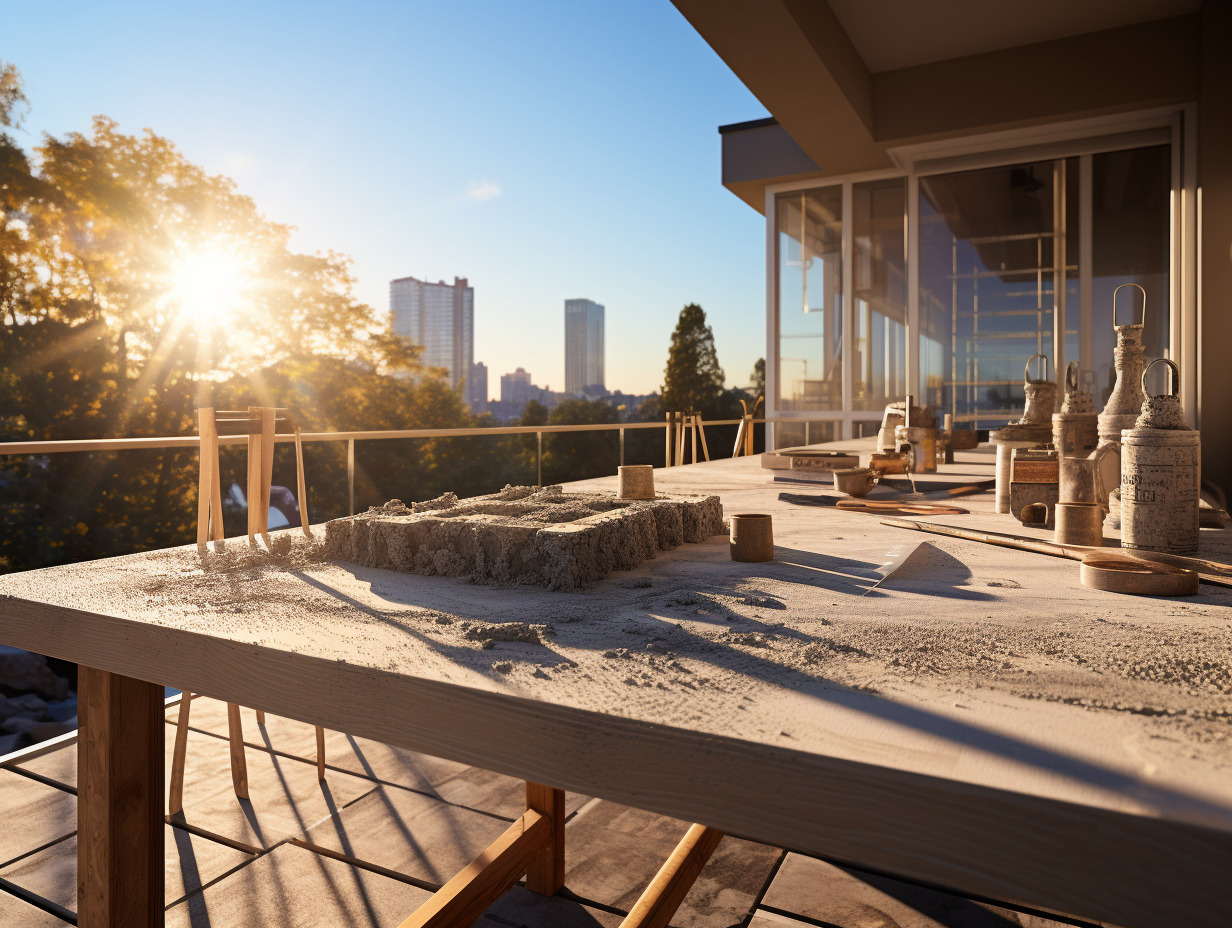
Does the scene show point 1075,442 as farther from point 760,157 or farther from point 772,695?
point 760,157

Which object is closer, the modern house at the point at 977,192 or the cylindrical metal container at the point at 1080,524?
the cylindrical metal container at the point at 1080,524

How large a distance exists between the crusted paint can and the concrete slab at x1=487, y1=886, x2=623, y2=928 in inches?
46.7

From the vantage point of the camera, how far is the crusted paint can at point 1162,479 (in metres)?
1.01

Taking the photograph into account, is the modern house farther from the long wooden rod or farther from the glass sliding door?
the long wooden rod

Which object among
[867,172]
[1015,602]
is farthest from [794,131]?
[1015,602]

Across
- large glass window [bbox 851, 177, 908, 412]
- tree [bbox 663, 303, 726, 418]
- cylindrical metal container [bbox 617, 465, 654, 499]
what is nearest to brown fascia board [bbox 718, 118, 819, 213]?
large glass window [bbox 851, 177, 908, 412]

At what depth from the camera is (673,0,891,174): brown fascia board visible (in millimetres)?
3947

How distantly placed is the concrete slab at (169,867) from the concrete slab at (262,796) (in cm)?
5

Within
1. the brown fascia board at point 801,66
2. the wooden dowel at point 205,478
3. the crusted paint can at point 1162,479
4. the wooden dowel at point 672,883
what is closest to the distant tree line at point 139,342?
the brown fascia board at point 801,66

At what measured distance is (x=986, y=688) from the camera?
21.9 inches

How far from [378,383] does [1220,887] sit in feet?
41.4

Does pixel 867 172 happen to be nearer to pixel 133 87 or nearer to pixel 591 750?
pixel 591 750

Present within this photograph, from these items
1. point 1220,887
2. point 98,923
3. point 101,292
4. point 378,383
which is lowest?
point 98,923

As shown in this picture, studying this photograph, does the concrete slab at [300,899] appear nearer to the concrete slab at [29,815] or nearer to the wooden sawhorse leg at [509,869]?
the wooden sawhorse leg at [509,869]
